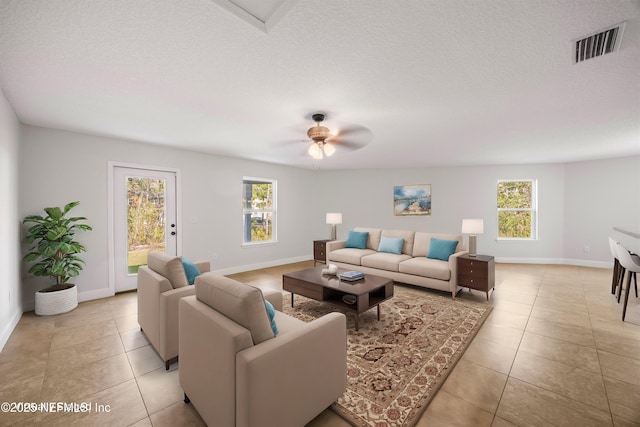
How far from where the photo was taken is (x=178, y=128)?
3576mm

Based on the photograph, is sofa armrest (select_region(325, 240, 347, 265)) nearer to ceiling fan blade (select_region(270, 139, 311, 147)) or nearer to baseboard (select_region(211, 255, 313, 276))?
baseboard (select_region(211, 255, 313, 276))

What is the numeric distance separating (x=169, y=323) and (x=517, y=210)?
7.35 m

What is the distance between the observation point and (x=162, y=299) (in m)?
2.21

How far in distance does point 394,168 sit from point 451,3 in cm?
561

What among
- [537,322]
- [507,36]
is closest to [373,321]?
[537,322]

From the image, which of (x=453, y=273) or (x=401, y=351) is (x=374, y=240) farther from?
(x=401, y=351)

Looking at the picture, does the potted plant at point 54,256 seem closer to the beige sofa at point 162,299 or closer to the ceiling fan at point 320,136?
the beige sofa at point 162,299

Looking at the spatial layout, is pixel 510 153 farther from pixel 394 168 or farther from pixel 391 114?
pixel 391 114

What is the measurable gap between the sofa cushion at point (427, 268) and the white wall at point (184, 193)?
3206mm

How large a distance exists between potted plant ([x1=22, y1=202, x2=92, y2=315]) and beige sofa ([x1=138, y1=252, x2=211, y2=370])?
150 cm

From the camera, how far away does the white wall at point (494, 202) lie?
5629mm

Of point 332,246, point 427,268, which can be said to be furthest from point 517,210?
point 332,246

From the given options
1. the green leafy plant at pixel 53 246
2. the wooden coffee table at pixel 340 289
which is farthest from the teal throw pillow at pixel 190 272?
the green leafy plant at pixel 53 246

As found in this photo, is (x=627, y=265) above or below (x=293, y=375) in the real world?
above
